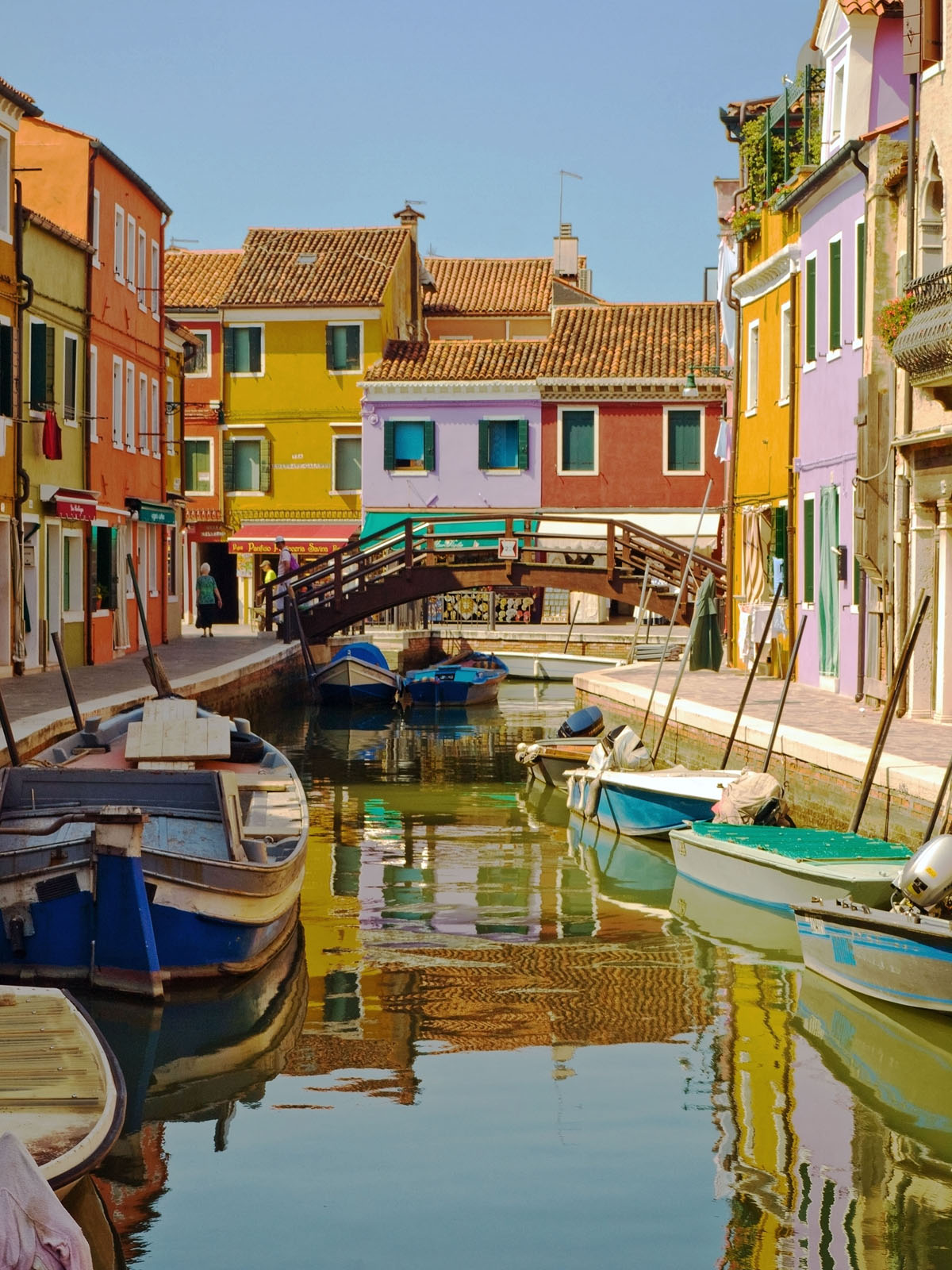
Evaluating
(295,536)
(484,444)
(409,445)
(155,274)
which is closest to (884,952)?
(155,274)

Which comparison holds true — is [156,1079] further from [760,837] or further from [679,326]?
[679,326]

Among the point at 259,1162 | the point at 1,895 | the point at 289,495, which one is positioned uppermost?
the point at 289,495

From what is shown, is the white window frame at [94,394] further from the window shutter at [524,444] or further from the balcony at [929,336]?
the balcony at [929,336]

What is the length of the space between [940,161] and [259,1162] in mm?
12549

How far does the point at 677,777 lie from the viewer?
16234 millimetres

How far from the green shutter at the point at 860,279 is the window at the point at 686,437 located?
22521 mm

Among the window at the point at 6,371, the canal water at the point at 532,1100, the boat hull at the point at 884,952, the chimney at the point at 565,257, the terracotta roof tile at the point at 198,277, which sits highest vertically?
the chimney at the point at 565,257

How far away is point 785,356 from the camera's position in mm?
24391

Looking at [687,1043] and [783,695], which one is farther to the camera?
[783,695]

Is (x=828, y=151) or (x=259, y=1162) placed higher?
(x=828, y=151)

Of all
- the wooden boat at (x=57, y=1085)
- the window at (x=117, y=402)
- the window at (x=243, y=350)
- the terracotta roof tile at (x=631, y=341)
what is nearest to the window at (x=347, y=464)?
the window at (x=243, y=350)

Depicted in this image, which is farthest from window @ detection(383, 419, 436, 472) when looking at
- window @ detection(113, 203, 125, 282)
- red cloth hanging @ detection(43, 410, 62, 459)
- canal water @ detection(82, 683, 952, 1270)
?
canal water @ detection(82, 683, 952, 1270)

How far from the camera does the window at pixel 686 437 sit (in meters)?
43.0

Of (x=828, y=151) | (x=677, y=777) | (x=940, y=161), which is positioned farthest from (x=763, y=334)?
(x=677, y=777)
